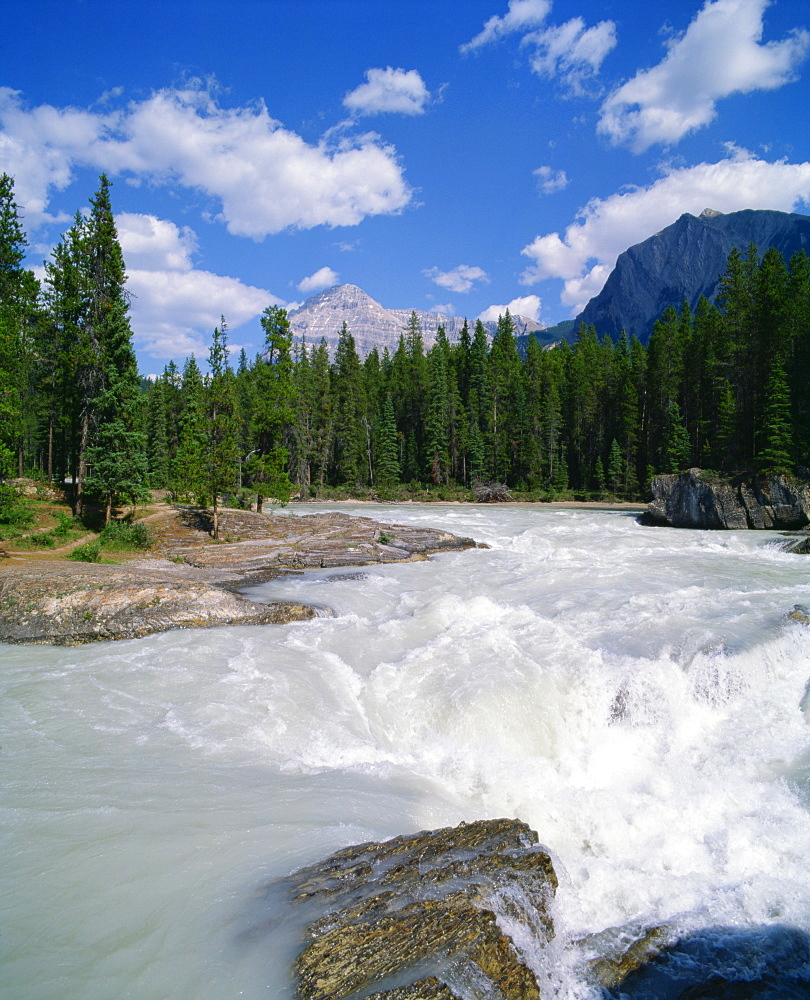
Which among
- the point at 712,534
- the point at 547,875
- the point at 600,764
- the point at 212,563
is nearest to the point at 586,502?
the point at 712,534

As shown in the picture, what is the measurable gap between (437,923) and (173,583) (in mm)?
10630

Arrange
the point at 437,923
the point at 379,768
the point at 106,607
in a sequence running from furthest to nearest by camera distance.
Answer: the point at 106,607
the point at 379,768
the point at 437,923

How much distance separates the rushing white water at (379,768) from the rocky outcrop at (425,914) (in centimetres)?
29

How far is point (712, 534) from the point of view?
87.1 ft

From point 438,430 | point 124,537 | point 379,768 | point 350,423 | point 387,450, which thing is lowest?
point 379,768

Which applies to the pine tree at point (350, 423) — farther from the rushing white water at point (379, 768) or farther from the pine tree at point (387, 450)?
the rushing white water at point (379, 768)

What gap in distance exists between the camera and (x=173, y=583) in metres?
12.6

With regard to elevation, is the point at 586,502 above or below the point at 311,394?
below

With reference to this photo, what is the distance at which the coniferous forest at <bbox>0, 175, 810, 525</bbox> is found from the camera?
21672 mm

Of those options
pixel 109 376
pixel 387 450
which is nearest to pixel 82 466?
pixel 109 376

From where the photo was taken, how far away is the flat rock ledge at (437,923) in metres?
3.35

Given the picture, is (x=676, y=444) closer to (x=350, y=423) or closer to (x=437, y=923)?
(x=350, y=423)

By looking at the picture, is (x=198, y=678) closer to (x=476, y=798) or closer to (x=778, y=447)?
(x=476, y=798)

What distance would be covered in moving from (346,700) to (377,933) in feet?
17.6
